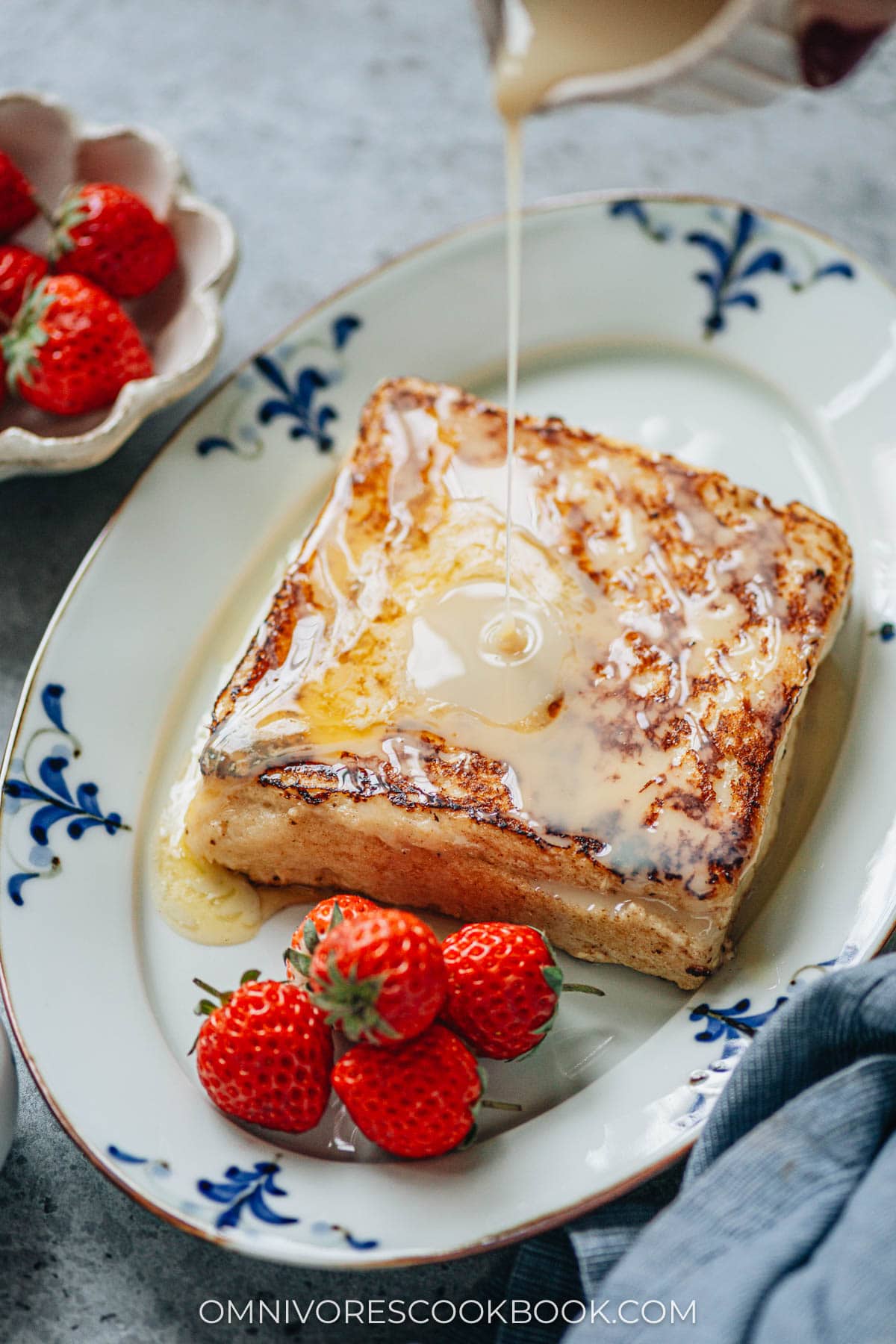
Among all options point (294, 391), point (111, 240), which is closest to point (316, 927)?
point (294, 391)

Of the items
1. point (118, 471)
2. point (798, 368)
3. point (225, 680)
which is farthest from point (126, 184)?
point (798, 368)

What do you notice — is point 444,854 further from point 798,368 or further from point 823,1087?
point 798,368

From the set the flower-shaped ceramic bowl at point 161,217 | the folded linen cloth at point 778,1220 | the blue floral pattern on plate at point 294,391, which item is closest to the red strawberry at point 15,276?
the flower-shaped ceramic bowl at point 161,217

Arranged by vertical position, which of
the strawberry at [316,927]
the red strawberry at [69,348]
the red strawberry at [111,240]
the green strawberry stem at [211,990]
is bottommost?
the green strawberry stem at [211,990]

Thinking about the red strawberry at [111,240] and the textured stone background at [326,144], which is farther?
the textured stone background at [326,144]

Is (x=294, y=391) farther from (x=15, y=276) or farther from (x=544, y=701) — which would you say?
(x=544, y=701)

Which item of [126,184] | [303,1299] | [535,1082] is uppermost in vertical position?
[126,184]

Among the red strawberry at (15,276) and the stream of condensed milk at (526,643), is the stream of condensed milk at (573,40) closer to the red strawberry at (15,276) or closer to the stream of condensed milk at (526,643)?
the stream of condensed milk at (526,643)
